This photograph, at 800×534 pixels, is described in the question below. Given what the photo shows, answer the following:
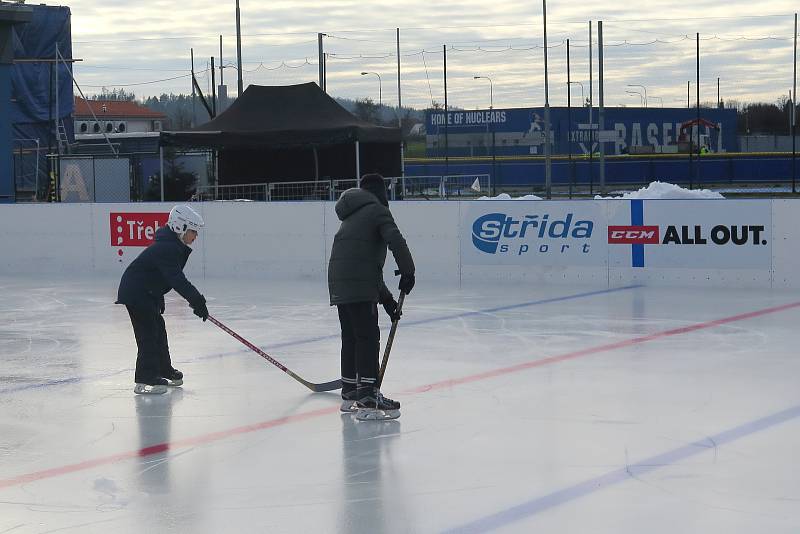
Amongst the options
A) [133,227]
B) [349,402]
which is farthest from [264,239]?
[349,402]

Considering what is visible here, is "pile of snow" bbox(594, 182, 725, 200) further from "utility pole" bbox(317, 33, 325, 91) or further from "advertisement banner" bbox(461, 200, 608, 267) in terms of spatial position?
"utility pole" bbox(317, 33, 325, 91)

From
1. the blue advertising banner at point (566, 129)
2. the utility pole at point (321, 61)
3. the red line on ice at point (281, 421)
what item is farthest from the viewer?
the blue advertising banner at point (566, 129)

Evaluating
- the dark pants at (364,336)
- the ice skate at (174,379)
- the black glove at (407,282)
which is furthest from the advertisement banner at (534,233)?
the black glove at (407,282)

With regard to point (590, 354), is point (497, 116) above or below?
above

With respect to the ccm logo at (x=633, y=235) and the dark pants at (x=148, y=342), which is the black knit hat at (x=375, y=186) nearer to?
the dark pants at (x=148, y=342)

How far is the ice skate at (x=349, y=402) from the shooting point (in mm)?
6973

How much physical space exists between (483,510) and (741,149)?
55338mm

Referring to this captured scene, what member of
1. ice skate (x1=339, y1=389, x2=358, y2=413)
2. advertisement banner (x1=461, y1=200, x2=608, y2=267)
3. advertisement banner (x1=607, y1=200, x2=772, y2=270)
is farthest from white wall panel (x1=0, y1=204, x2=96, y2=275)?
ice skate (x1=339, y1=389, x2=358, y2=413)

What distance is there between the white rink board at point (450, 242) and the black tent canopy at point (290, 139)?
525cm

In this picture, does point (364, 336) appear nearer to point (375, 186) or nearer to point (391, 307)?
point (391, 307)

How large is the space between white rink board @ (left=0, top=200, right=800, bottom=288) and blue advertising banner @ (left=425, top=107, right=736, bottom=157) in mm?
33199

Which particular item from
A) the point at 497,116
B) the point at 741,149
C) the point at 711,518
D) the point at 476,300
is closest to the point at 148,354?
the point at 711,518

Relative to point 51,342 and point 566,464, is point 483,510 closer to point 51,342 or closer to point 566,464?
point 566,464

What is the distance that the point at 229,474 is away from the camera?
554cm
